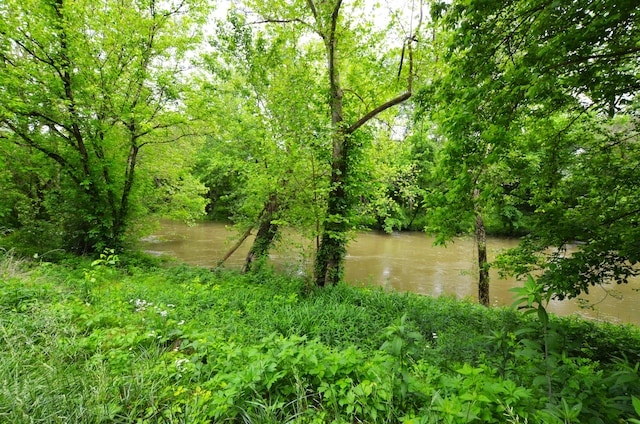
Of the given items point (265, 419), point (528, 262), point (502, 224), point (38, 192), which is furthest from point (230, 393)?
point (502, 224)

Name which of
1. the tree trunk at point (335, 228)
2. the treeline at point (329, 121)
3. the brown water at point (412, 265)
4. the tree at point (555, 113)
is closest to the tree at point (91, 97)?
the treeline at point (329, 121)

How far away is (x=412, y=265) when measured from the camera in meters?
13.2

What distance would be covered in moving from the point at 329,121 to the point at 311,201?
86.0 inches

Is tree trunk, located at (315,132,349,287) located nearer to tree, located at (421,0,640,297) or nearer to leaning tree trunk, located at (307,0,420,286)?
leaning tree trunk, located at (307,0,420,286)

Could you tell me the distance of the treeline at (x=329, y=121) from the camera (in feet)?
9.36

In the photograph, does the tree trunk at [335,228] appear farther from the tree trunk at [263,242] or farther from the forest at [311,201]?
the tree trunk at [263,242]

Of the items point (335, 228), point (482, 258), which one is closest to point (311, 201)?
point (335, 228)

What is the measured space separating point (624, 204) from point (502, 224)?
1960 cm

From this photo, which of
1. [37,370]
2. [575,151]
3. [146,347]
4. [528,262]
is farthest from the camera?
[528,262]

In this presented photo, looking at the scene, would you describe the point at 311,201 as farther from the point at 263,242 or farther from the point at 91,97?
the point at 91,97

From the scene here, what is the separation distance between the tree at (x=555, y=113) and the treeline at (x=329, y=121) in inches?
0.9

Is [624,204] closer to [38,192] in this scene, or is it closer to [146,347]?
[146,347]

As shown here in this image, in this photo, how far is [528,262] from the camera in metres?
4.38

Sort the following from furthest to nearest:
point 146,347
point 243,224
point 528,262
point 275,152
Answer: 1. point 243,224
2. point 275,152
3. point 528,262
4. point 146,347
